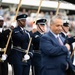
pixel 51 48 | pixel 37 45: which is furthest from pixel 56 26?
pixel 37 45

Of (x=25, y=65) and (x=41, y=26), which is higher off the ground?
(x=41, y=26)

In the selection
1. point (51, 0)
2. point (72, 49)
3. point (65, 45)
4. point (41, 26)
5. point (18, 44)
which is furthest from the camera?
point (51, 0)

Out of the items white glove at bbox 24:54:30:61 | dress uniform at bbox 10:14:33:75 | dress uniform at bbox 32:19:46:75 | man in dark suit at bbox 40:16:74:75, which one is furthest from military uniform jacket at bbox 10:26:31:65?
man in dark suit at bbox 40:16:74:75

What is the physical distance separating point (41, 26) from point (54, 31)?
3.30 m

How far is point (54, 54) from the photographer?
6273 mm

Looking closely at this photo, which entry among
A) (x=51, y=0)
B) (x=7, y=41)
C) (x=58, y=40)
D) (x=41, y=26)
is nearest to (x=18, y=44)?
(x=7, y=41)

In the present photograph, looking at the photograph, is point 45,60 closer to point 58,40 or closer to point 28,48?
point 58,40

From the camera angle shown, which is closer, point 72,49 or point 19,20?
point 72,49

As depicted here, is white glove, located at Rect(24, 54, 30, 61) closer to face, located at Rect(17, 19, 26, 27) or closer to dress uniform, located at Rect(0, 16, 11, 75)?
dress uniform, located at Rect(0, 16, 11, 75)

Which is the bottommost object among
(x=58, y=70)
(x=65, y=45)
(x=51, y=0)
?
(x=51, y=0)

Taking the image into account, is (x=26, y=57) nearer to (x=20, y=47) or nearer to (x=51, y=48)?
(x=20, y=47)

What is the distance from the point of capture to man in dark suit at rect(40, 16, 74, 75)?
20.8 feet

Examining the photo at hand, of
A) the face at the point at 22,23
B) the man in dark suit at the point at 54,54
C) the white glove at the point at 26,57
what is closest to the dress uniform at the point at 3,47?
the face at the point at 22,23

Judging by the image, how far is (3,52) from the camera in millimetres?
9320
